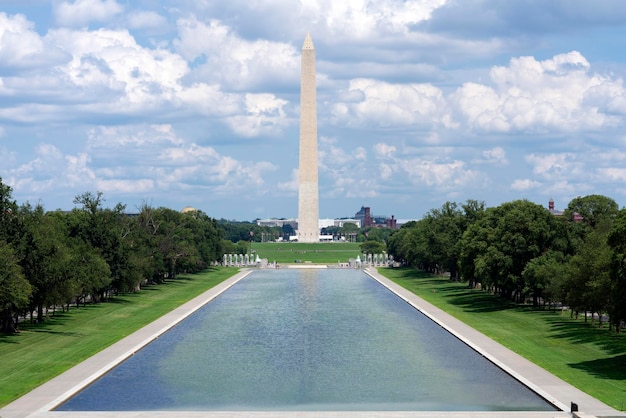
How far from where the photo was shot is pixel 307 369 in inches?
1790

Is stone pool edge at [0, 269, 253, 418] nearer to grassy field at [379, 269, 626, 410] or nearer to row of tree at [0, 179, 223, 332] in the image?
row of tree at [0, 179, 223, 332]

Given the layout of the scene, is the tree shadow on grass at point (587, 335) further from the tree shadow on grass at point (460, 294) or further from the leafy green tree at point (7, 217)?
the leafy green tree at point (7, 217)

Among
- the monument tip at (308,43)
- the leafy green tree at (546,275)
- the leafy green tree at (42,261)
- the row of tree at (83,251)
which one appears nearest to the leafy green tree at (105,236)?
the row of tree at (83,251)

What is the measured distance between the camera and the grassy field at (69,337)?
41531 millimetres

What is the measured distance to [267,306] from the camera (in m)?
79.8

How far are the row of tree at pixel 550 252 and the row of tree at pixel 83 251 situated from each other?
29481 mm

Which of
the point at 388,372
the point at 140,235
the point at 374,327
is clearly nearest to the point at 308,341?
the point at 374,327

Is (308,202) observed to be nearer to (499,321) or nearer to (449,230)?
(449,230)

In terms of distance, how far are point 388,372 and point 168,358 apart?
37.8ft

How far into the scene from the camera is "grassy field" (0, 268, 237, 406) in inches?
1635

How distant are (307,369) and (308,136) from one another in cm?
13349

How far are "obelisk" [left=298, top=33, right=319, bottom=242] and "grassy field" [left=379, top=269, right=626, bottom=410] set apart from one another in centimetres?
9006

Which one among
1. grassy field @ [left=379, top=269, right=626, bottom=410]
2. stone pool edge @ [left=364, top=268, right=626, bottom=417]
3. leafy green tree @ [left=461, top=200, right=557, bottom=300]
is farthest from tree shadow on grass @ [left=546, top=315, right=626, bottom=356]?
leafy green tree @ [left=461, top=200, right=557, bottom=300]

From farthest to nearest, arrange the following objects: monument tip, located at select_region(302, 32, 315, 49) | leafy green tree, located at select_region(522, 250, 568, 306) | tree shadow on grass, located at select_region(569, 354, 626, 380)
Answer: monument tip, located at select_region(302, 32, 315, 49)
leafy green tree, located at select_region(522, 250, 568, 306)
tree shadow on grass, located at select_region(569, 354, 626, 380)
